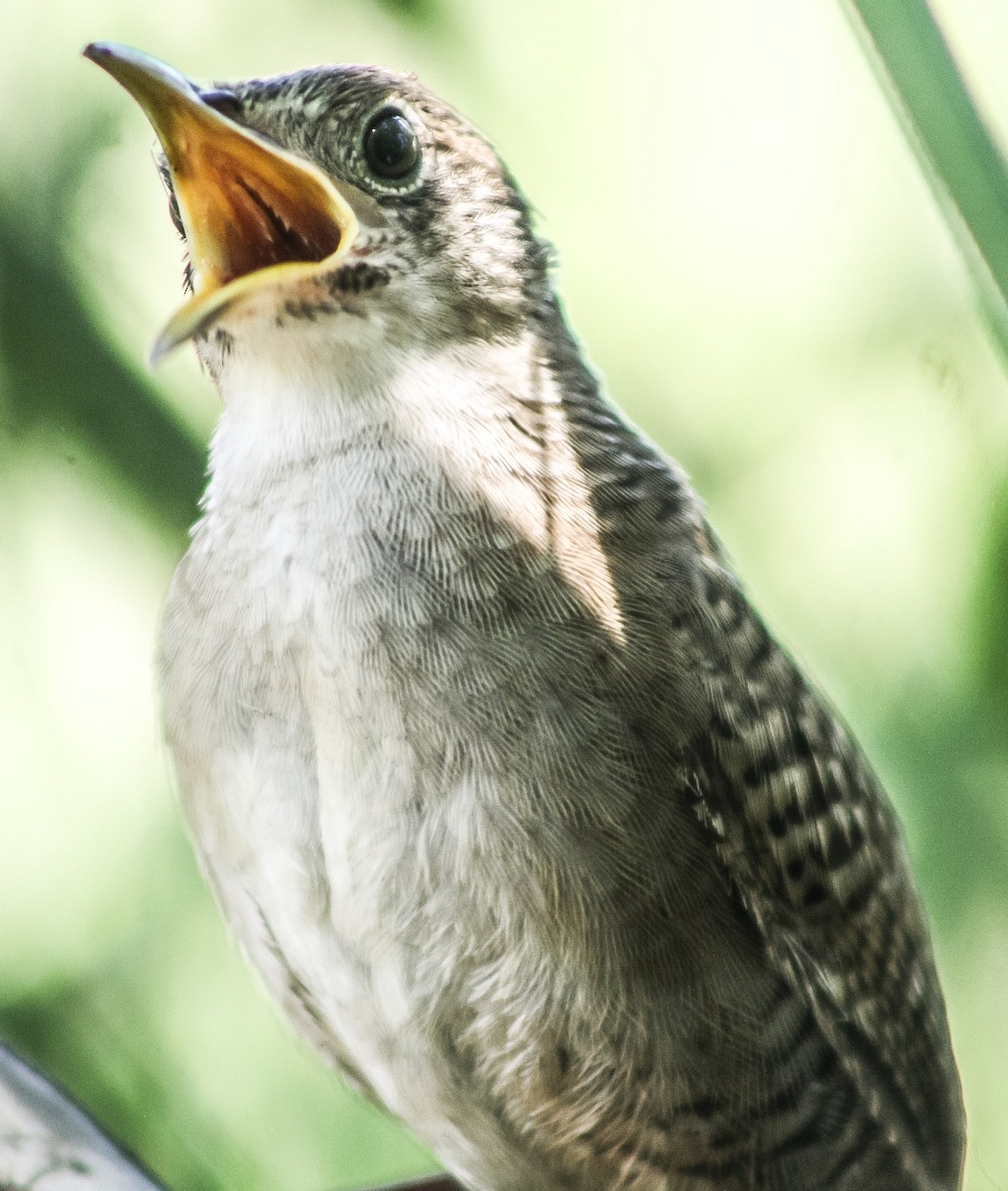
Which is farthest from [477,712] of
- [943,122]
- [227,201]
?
[943,122]

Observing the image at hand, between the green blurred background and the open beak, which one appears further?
the green blurred background

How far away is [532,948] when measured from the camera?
3.25 ft

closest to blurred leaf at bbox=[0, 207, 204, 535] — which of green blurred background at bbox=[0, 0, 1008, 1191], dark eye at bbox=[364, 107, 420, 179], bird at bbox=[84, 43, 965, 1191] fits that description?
green blurred background at bbox=[0, 0, 1008, 1191]

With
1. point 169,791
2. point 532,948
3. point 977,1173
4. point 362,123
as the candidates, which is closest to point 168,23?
point 362,123

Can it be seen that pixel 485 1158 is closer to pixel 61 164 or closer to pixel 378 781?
pixel 378 781

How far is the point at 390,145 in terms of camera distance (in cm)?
100

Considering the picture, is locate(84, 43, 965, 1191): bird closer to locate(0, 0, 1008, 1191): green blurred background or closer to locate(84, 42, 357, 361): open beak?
locate(84, 42, 357, 361): open beak

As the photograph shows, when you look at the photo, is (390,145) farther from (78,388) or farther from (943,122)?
(943,122)

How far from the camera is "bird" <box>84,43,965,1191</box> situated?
0.96 m

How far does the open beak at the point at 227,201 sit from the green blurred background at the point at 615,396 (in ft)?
0.46

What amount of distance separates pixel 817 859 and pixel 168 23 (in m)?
1.06

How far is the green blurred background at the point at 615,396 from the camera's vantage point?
1.16m

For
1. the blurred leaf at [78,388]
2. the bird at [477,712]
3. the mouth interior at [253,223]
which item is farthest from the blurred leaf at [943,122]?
the blurred leaf at [78,388]

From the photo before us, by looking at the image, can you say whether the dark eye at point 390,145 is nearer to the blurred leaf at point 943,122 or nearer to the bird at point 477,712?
the bird at point 477,712
